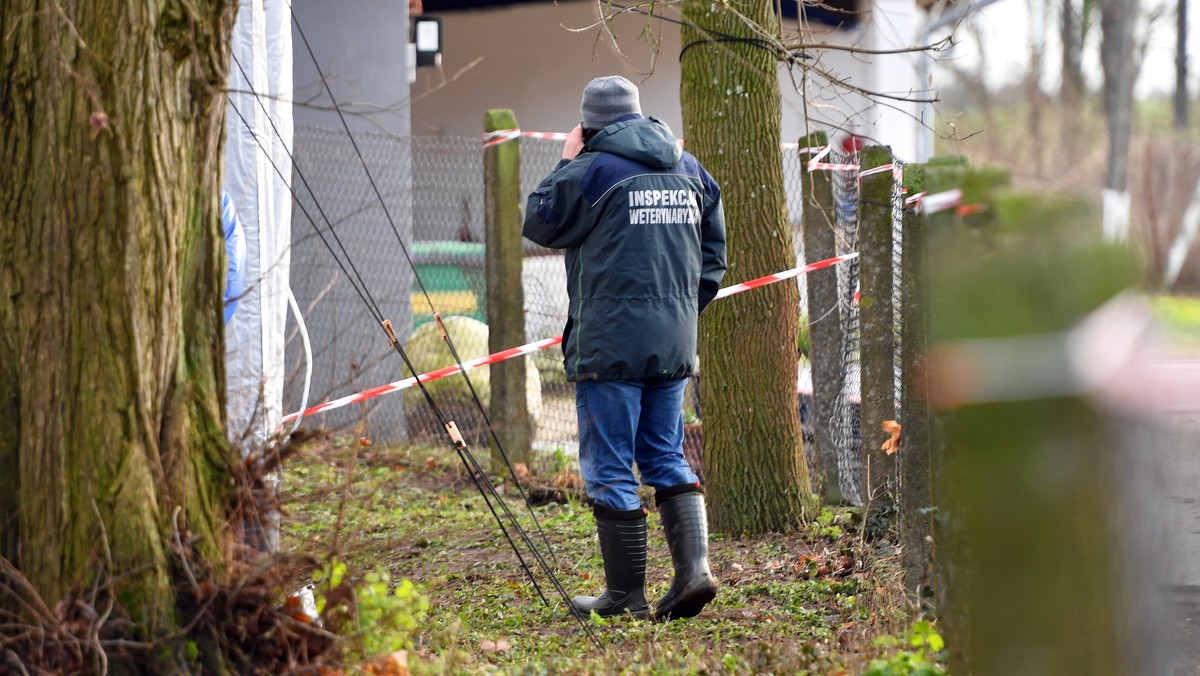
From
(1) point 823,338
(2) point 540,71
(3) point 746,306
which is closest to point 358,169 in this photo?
(1) point 823,338

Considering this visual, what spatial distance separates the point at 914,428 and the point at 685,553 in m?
0.94

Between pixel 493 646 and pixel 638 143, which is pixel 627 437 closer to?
pixel 493 646

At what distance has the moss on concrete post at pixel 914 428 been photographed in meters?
4.34

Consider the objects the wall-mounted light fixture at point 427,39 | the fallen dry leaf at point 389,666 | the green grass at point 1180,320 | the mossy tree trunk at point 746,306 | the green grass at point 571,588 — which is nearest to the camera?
the green grass at point 1180,320

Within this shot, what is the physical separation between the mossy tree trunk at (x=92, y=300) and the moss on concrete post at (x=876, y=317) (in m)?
3.24

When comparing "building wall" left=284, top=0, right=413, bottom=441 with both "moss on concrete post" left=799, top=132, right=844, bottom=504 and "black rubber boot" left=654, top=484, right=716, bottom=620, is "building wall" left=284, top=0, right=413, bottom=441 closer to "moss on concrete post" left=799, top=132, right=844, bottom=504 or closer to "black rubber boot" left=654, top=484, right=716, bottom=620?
"moss on concrete post" left=799, top=132, right=844, bottom=504

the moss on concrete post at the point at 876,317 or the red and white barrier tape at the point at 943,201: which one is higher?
the red and white barrier tape at the point at 943,201

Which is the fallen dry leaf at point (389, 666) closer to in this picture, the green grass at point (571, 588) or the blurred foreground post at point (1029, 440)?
the green grass at point (571, 588)

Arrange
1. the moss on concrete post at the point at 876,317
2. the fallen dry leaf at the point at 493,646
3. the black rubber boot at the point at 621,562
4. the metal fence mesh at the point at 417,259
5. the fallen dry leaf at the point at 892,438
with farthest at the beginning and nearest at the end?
the metal fence mesh at the point at 417,259
the moss on concrete post at the point at 876,317
the fallen dry leaf at the point at 892,438
the black rubber boot at the point at 621,562
the fallen dry leaf at the point at 493,646

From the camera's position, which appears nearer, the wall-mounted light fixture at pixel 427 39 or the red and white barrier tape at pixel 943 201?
the red and white barrier tape at pixel 943 201

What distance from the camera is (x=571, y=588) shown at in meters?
5.45

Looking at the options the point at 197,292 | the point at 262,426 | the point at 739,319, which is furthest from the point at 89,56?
the point at 739,319

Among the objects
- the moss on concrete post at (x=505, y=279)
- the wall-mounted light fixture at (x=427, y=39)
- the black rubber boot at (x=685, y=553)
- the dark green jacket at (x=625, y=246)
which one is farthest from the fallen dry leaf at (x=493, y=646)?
the wall-mounted light fixture at (x=427, y=39)

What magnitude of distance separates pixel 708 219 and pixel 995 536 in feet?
9.66
